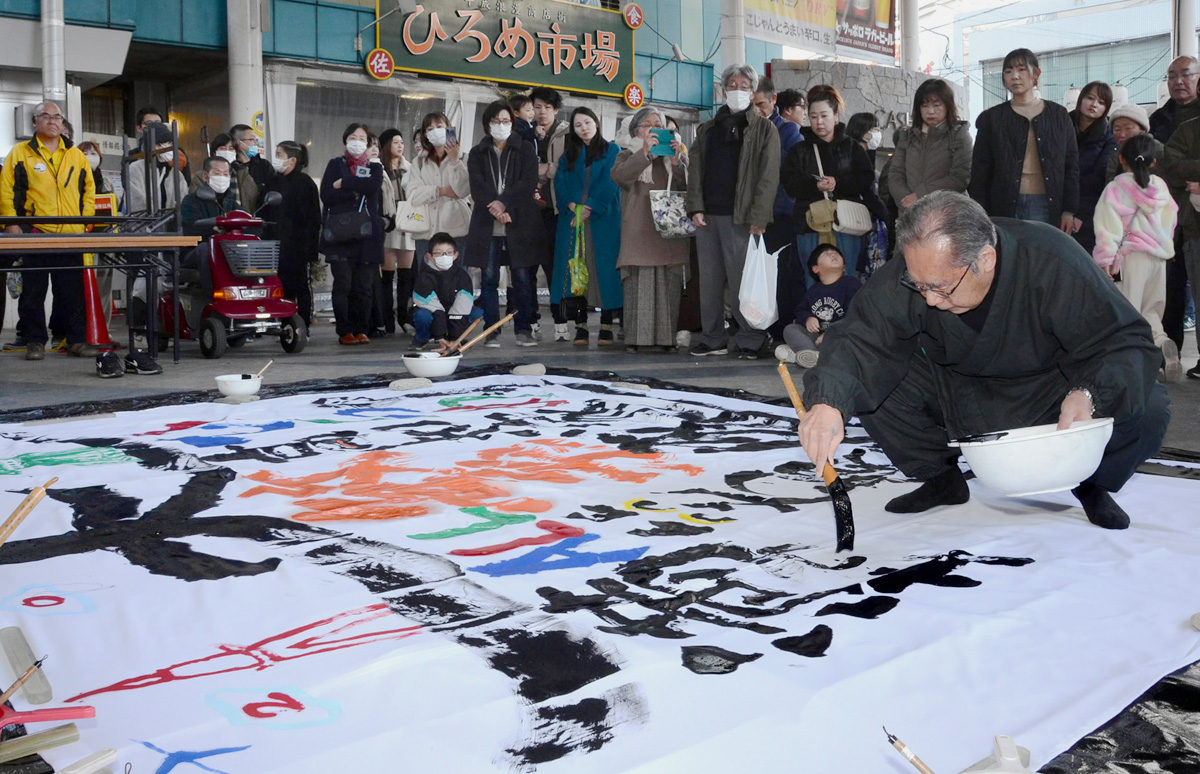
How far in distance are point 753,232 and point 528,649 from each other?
3779 millimetres

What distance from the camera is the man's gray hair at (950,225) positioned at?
Answer: 1.99m

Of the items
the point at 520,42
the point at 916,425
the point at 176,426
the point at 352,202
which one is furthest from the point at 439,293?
the point at 520,42

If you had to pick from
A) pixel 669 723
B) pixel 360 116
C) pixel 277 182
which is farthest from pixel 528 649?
pixel 360 116

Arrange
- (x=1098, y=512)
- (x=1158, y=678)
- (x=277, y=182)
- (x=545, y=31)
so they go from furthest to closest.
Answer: (x=545, y=31)
(x=277, y=182)
(x=1098, y=512)
(x=1158, y=678)

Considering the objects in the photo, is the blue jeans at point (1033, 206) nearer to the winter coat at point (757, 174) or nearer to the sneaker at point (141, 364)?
the winter coat at point (757, 174)

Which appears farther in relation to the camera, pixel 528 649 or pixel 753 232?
pixel 753 232

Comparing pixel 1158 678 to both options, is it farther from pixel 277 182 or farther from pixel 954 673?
pixel 277 182

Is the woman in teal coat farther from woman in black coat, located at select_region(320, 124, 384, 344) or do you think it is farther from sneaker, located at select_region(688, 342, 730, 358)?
woman in black coat, located at select_region(320, 124, 384, 344)

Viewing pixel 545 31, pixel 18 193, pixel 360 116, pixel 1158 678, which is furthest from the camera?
pixel 545 31

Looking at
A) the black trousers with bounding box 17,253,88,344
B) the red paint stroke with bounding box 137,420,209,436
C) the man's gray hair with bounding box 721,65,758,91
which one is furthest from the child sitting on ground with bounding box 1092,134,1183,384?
the black trousers with bounding box 17,253,88,344

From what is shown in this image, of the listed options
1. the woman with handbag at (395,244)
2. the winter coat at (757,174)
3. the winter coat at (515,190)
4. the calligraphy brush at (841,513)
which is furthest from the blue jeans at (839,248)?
the calligraphy brush at (841,513)

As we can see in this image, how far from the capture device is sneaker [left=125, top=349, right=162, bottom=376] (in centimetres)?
513

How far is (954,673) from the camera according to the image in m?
1.47

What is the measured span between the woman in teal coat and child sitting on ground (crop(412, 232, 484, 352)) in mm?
564
